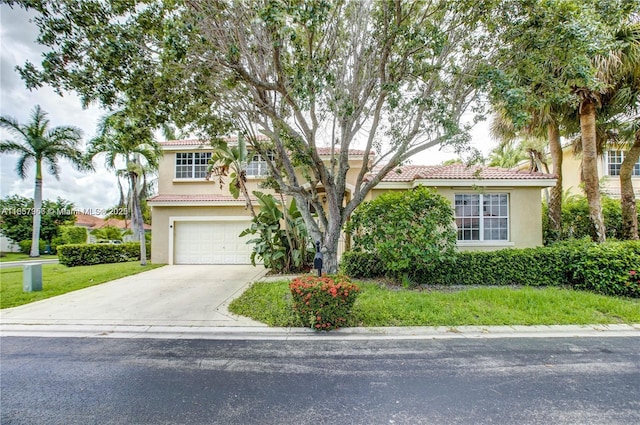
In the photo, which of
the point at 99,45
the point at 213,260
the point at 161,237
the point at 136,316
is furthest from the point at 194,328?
the point at 161,237

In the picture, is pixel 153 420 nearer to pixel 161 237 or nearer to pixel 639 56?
pixel 161 237

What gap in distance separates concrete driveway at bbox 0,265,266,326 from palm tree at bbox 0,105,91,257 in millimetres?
16937

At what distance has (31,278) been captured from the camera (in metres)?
9.22

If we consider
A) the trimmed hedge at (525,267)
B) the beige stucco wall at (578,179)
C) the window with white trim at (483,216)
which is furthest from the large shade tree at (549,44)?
the beige stucco wall at (578,179)

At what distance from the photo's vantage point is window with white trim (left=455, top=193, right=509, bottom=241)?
1173 centimetres

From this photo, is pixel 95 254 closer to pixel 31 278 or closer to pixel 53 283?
pixel 53 283

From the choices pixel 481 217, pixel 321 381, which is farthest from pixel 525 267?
pixel 321 381

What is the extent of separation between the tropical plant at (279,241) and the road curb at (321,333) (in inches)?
209

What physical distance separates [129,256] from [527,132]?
21726mm

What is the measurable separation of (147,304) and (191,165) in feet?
31.9

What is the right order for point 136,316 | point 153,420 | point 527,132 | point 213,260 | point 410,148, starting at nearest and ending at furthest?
point 153,420
point 136,316
point 410,148
point 527,132
point 213,260

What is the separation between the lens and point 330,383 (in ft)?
13.0

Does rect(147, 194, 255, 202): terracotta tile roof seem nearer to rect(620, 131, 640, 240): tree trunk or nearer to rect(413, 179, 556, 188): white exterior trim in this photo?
rect(413, 179, 556, 188): white exterior trim

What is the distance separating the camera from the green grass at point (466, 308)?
20.6ft
